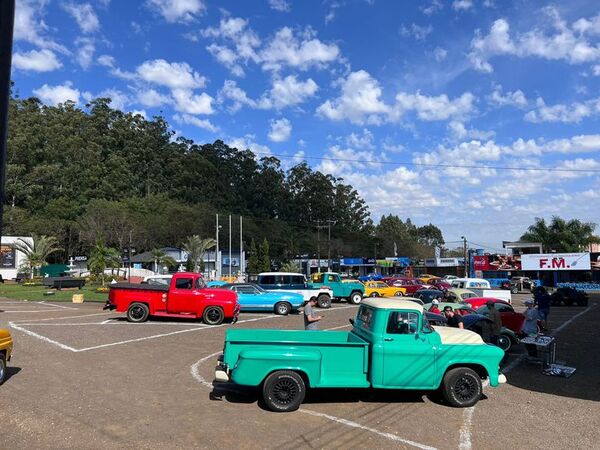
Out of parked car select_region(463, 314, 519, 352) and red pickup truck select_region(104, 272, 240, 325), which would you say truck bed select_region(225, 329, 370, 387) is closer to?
parked car select_region(463, 314, 519, 352)

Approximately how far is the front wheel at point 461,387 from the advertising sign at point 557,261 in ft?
174

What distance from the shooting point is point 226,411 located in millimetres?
7648

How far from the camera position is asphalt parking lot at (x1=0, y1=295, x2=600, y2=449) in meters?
6.47

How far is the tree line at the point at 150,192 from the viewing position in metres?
73.8

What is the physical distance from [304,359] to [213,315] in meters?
10.9

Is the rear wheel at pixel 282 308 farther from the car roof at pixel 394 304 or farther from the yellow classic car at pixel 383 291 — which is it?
the car roof at pixel 394 304

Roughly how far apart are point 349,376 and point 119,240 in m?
65.0

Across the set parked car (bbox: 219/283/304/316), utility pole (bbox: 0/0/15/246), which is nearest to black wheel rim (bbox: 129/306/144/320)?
parked car (bbox: 219/283/304/316)

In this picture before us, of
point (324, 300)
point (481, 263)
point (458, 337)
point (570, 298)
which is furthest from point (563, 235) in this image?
point (458, 337)

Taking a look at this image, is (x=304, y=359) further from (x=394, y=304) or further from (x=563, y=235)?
(x=563, y=235)

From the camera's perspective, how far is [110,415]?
733 centimetres

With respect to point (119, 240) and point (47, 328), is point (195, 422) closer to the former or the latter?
point (47, 328)

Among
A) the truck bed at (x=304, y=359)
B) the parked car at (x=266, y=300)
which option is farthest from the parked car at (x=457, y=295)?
the truck bed at (x=304, y=359)

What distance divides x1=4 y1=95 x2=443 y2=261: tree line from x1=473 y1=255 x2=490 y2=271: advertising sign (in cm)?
3087
